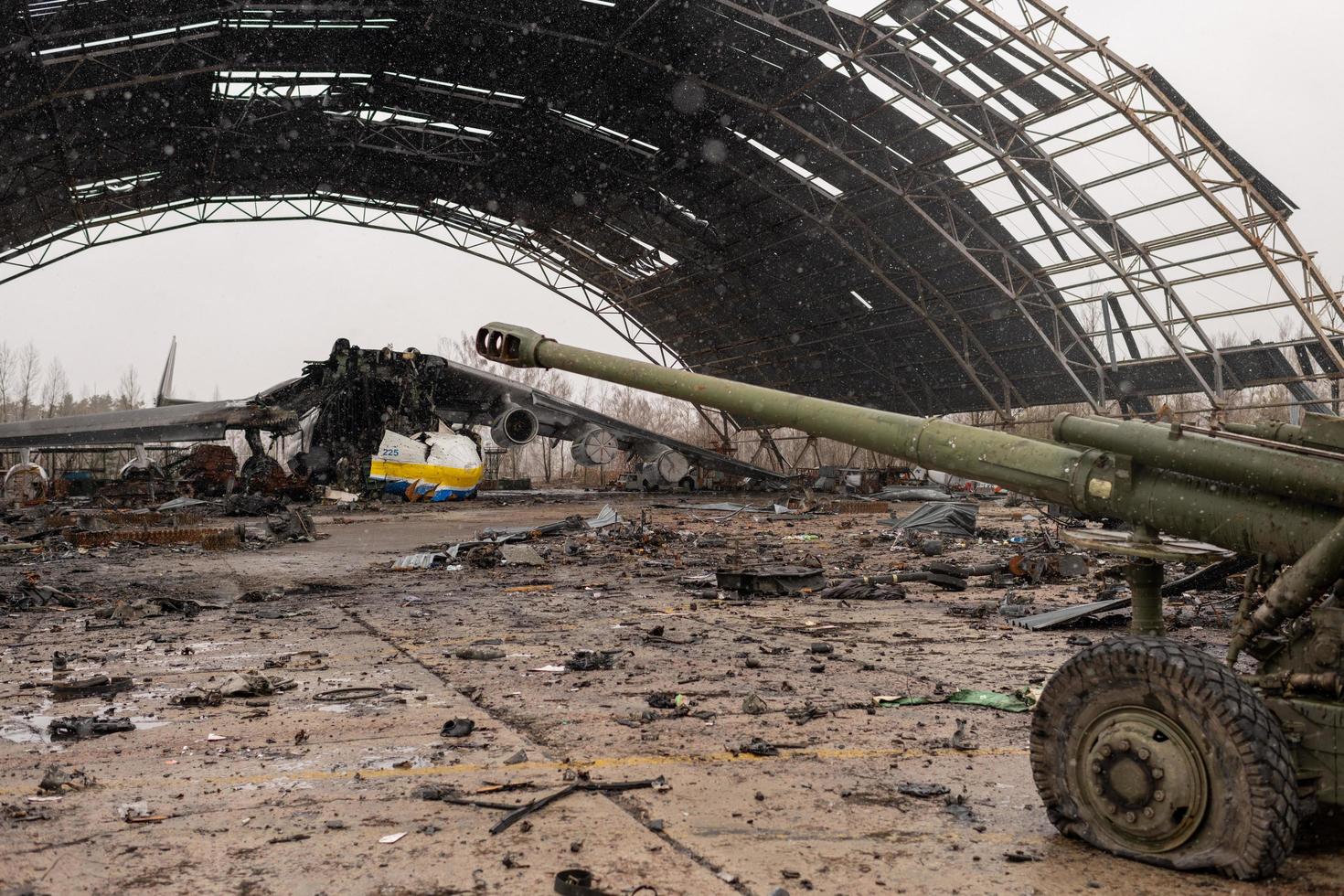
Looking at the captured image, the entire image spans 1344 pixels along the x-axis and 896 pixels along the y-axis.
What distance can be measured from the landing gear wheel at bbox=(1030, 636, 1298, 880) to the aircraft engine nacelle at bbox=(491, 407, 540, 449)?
73.2 ft

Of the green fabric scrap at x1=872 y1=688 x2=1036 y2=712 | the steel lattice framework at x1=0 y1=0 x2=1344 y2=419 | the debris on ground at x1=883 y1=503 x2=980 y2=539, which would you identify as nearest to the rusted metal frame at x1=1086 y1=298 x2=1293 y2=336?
the steel lattice framework at x1=0 y1=0 x2=1344 y2=419

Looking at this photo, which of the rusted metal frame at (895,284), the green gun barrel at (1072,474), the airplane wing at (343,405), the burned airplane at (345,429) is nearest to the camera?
the green gun barrel at (1072,474)

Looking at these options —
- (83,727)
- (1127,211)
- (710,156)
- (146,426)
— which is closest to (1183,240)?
(1127,211)

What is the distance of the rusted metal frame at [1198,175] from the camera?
1756 cm

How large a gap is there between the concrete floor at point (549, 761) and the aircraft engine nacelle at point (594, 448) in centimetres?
1931

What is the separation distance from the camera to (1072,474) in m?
3.40

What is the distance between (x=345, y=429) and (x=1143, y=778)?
81.3 feet

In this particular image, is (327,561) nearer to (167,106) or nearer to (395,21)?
(395,21)

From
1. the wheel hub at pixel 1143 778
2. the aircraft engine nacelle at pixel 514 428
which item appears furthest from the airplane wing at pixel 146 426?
the wheel hub at pixel 1143 778

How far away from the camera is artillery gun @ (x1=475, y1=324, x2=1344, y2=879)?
2.50 m

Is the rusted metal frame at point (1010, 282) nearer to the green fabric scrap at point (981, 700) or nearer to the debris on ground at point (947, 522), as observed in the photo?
the debris on ground at point (947, 522)

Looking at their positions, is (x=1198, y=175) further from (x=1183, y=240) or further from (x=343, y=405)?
(x=343, y=405)

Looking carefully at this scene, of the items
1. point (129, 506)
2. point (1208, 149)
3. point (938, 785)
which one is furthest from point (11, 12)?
point (1208, 149)

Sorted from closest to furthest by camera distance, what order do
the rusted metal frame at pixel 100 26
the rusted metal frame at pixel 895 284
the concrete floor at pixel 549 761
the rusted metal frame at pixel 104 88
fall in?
the concrete floor at pixel 549 761, the rusted metal frame at pixel 100 26, the rusted metal frame at pixel 104 88, the rusted metal frame at pixel 895 284
